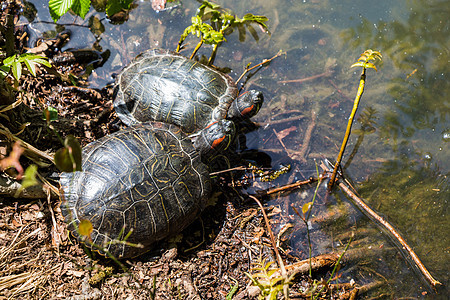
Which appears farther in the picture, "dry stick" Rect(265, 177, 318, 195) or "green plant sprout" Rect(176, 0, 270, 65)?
"green plant sprout" Rect(176, 0, 270, 65)

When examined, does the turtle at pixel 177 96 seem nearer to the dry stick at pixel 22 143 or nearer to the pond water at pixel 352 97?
the pond water at pixel 352 97

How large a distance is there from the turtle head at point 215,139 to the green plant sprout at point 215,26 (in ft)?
4.14

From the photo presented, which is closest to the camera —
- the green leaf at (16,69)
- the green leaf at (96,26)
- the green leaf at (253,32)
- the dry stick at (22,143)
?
the green leaf at (16,69)

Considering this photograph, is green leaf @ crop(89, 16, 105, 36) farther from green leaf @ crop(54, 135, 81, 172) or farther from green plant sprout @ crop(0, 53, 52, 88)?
green leaf @ crop(54, 135, 81, 172)

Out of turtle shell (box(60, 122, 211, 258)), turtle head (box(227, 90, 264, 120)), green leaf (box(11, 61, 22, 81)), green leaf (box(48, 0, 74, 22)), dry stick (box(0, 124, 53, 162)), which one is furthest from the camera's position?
turtle head (box(227, 90, 264, 120))

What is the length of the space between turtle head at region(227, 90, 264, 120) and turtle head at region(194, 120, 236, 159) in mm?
384

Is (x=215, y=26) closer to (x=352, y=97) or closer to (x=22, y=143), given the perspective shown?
(x=352, y=97)

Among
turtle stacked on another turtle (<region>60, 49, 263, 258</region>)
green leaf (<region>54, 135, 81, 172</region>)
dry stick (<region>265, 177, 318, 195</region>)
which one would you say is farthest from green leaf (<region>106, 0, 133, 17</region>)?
green leaf (<region>54, 135, 81, 172</region>)

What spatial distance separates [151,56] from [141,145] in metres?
1.69

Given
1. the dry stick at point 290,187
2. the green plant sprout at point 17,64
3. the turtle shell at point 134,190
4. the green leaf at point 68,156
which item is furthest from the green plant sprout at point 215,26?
the green leaf at point 68,156

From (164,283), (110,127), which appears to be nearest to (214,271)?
(164,283)

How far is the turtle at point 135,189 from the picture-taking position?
11.2ft

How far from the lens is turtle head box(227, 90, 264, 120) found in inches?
177

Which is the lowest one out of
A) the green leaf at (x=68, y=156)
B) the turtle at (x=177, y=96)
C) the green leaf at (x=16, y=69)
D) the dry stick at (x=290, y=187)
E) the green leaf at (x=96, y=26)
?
the dry stick at (x=290, y=187)
